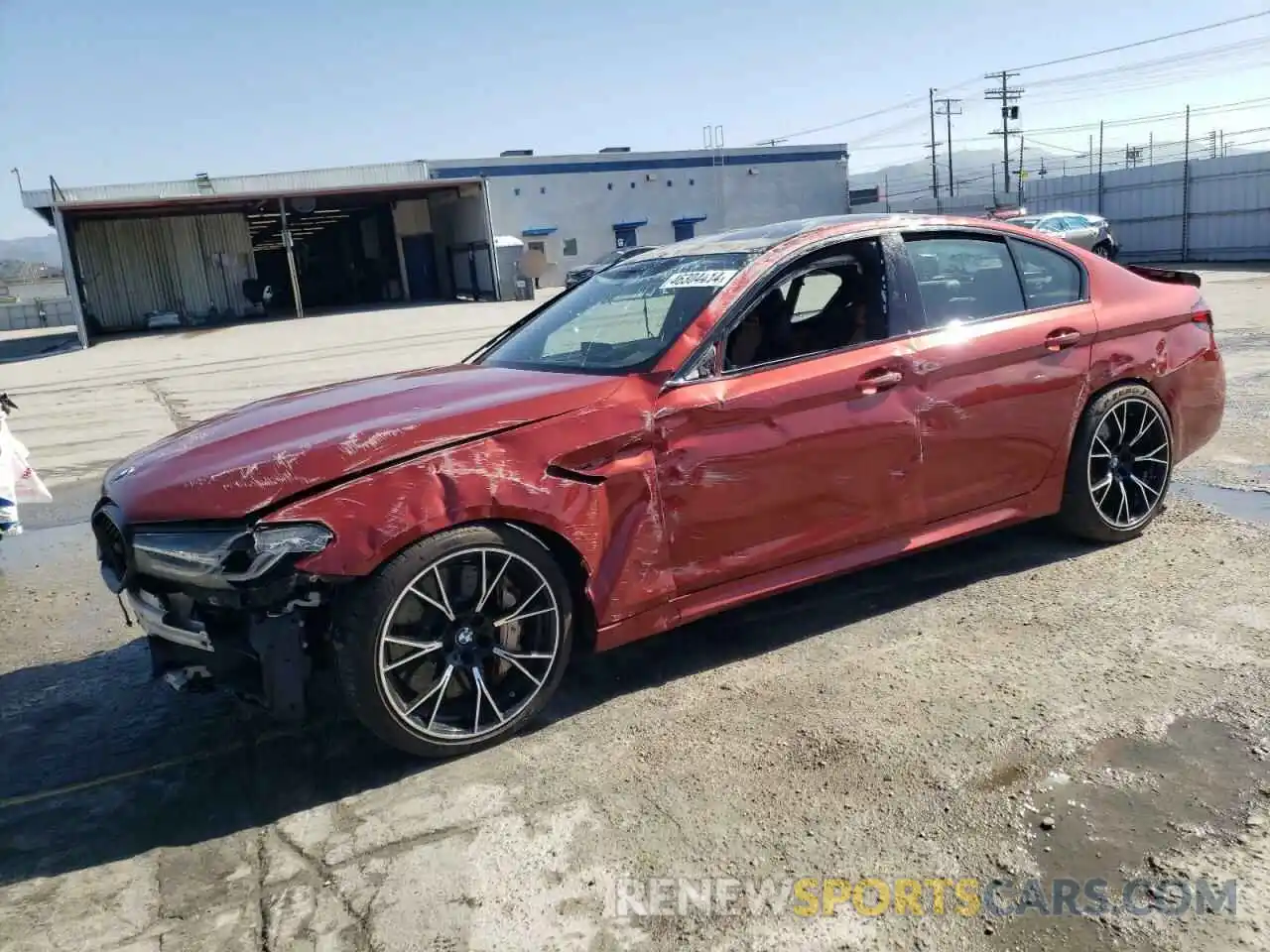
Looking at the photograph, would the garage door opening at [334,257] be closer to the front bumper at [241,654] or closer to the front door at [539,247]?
the front door at [539,247]

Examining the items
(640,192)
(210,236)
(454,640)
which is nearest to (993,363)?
A: (454,640)

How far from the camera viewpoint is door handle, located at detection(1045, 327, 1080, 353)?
4539 millimetres

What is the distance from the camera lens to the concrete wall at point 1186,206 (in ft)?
97.6

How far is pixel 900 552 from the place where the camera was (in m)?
4.23

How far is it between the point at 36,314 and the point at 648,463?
51.1 meters

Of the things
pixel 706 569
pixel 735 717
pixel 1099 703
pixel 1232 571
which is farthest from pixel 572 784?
pixel 1232 571

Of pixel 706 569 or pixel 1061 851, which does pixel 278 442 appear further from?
pixel 1061 851

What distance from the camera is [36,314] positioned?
4606cm

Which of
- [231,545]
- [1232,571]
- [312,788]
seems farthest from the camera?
[1232,571]

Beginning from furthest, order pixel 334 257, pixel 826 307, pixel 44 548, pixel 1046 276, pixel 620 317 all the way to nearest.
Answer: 1. pixel 334 257
2. pixel 44 548
3. pixel 1046 276
4. pixel 826 307
5. pixel 620 317

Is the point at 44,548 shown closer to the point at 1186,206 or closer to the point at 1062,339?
the point at 1062,339

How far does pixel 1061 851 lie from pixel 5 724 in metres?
3.77

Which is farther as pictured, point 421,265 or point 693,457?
point 421,265

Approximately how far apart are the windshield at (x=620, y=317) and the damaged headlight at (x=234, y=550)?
1329 mm
